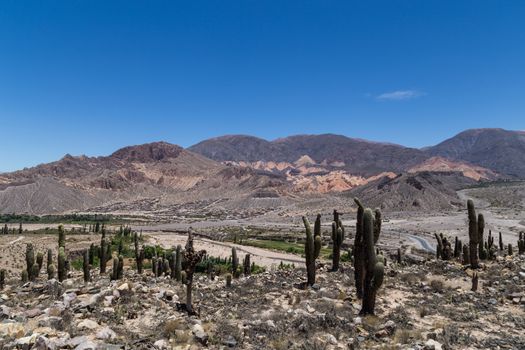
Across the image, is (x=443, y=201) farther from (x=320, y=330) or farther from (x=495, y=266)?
(x=320, y=330)

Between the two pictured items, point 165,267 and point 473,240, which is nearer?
point 473,240

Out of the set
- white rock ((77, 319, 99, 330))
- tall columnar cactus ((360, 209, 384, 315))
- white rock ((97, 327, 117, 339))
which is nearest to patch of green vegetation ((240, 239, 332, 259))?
tall columnar cactus ((360, 209, 384, 315))

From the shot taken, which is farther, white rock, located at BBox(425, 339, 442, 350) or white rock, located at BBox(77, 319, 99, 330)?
white rock, located at BBox(77, 319, 99, 330)

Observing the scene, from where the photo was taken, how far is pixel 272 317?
14117 millimetres

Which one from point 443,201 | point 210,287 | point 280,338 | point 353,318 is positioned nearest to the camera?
point 280,338

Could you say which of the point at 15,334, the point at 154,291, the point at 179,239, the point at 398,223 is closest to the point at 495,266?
the point at 154,291

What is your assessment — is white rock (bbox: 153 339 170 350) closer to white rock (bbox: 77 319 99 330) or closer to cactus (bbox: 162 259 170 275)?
white rock (bbox: 77 319 99 330)

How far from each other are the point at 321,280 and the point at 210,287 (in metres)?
5.89

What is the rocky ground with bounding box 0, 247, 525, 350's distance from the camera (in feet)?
37.1

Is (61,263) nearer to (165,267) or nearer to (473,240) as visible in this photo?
(165,267)

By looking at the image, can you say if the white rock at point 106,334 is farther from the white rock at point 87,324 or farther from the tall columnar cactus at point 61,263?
the tall columnar cactus at point 61,263

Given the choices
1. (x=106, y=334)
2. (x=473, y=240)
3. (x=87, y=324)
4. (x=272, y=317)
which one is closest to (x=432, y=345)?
(x=272, y=317)

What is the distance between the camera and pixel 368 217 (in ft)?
54.1

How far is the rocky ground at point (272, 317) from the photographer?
1130cm
